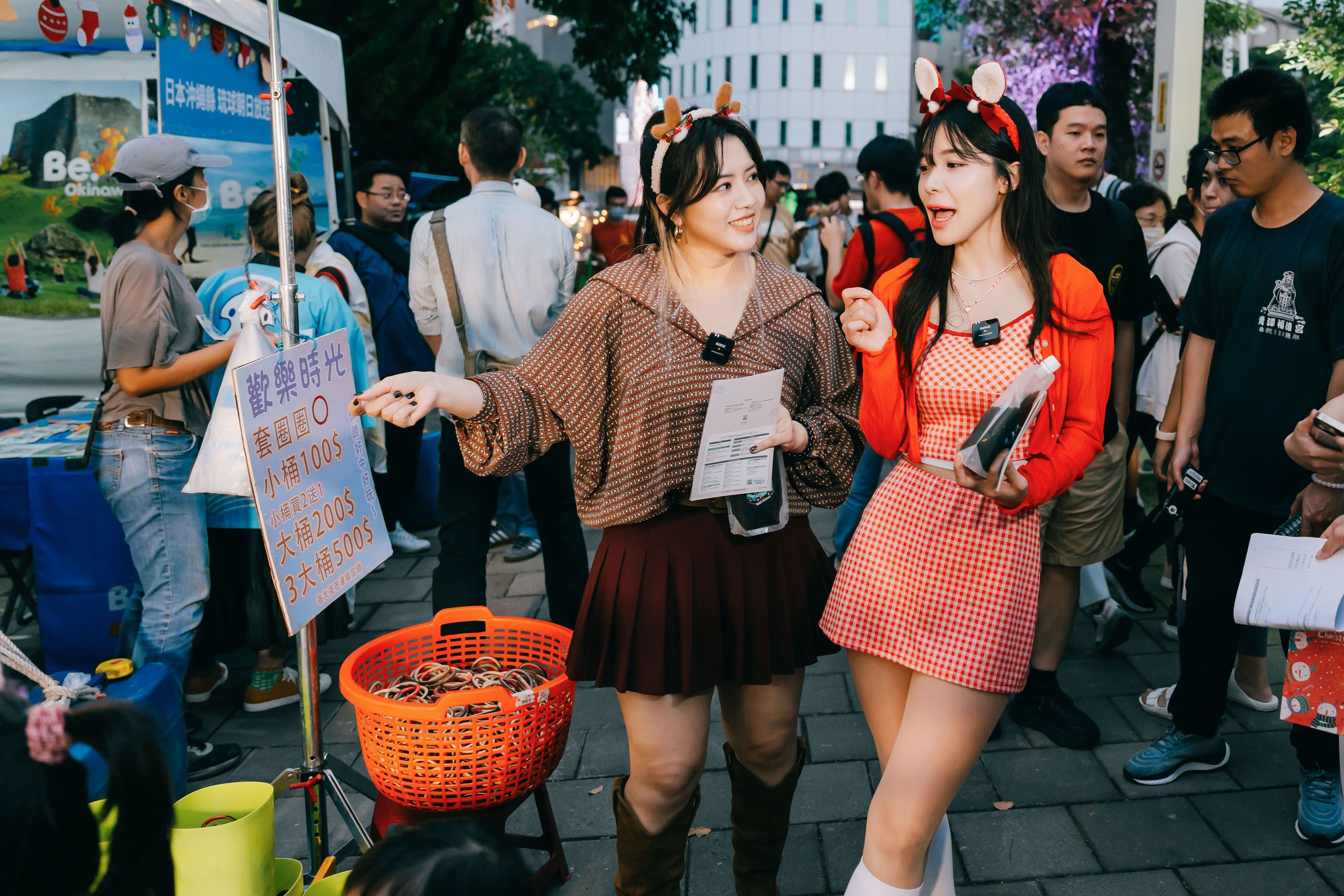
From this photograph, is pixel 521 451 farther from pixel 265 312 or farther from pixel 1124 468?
pixel 1124 468

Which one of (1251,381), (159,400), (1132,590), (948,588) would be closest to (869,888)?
(948,588)

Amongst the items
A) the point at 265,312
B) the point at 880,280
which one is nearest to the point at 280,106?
the point at 265,312

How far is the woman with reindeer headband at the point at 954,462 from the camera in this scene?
2.17 m

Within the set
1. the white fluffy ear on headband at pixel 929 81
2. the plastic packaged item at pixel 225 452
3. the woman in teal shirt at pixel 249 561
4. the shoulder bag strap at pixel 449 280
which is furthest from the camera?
the shoulder bag strap at pixel 449 280

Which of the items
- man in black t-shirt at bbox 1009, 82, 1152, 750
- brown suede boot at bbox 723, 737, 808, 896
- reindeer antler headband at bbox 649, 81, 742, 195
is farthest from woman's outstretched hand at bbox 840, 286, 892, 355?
man in black t-shirt at bbox 1009, 82, 1152, 750

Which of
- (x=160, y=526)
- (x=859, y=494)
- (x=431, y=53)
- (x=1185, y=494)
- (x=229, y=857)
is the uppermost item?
(x=431, y=53)

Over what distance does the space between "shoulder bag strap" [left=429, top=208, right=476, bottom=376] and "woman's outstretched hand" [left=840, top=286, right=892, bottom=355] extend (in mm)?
→ 2526

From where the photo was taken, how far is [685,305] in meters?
2.42

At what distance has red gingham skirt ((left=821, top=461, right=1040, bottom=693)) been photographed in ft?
7.16

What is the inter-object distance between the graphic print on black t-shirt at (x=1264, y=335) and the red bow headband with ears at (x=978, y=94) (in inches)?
48.4

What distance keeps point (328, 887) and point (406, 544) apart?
13.6ft

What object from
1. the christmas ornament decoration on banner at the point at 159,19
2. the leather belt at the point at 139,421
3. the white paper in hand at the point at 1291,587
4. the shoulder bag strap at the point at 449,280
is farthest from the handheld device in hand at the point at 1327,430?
the christmas ornament decoration on banner at the point at 159,19

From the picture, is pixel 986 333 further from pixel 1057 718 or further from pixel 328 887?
→ pixel 1057 718

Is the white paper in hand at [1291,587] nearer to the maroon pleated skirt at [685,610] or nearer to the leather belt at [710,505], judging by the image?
the maroon pleated skirt at [685,610]
